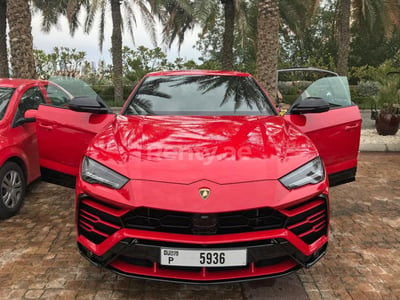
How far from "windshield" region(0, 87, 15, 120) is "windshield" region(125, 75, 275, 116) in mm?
1676

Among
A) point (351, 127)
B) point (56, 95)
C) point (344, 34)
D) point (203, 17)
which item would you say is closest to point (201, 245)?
point (351, 127)

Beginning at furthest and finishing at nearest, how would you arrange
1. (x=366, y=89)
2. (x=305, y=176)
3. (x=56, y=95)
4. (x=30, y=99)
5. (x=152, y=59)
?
(x=152, y=59) → (x=366, y=89) → (x=56, y=95) → (x=30, y=99) → (x=305, y=176)

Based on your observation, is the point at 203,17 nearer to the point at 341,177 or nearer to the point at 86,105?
the point at 86,105

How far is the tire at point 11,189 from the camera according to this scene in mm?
4242

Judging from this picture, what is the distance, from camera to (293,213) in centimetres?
250

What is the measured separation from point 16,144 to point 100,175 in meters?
2.30

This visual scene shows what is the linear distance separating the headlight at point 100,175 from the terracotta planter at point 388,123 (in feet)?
30.4

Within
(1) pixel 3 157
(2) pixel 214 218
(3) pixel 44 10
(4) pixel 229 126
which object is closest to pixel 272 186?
(2) pixel 214 218

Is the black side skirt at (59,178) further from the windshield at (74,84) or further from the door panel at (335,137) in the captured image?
the door panel at (335,137)

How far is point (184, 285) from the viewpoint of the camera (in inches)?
122

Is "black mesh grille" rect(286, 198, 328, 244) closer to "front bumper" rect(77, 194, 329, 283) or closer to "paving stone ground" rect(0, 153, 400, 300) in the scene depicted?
"front bumper" rect(77, 194, 329, 283)

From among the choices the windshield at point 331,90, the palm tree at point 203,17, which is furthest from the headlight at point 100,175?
the palm tree at point 203,17

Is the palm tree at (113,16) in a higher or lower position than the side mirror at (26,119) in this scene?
higher

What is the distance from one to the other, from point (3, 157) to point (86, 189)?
Answer: 6.73ft
